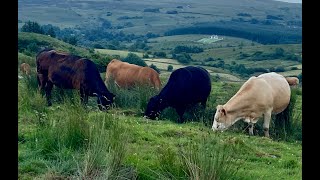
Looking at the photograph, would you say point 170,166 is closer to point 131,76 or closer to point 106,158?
point 106,158

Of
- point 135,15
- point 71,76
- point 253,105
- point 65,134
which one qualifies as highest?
point 135,15

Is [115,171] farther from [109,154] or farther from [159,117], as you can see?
[159,117]

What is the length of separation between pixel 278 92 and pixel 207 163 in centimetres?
778

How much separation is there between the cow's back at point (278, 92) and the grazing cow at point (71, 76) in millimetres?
4137

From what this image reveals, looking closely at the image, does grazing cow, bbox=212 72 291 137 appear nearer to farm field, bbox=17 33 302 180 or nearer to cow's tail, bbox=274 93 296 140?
cow's tail, bbox=274 93 296 140

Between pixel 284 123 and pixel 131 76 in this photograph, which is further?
pixel 131 76

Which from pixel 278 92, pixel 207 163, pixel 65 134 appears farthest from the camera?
pixel 278 92

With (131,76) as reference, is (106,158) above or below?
above

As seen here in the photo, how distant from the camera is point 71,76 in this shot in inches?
580

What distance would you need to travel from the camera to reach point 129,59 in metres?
41.7

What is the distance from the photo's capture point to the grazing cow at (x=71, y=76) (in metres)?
14.6

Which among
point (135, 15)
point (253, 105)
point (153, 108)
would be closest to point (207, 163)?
point (253, 105)

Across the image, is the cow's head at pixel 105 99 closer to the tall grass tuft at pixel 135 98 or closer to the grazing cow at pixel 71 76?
the grazing cow at pixel 71 76
